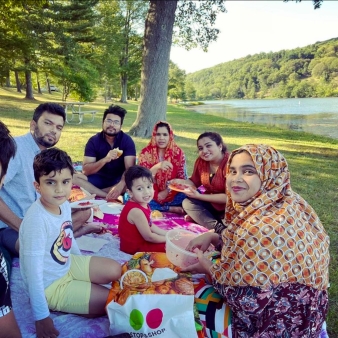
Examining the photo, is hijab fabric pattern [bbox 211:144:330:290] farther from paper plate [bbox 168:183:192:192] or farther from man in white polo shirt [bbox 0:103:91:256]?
paper plate [bbox 168:183:192:192]

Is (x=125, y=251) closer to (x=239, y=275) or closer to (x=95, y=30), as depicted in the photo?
(x=239, y=275)

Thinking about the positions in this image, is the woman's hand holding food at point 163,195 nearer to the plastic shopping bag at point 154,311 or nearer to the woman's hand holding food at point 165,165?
the woman's hand holding food at point 165,165

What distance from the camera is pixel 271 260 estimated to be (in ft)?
5.49

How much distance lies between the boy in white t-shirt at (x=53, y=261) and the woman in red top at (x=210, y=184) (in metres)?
1.74

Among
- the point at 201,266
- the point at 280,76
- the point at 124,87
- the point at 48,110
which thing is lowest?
the point at 201,266

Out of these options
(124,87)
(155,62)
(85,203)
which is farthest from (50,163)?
(124,87)

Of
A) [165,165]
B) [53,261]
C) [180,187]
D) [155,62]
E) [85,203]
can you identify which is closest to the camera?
[53,261]

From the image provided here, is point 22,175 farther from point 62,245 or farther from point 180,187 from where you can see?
point 180,187

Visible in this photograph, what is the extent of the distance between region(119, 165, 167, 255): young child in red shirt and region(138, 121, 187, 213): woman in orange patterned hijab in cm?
133

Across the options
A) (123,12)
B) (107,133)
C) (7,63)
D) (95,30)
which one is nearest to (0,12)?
(7,63)

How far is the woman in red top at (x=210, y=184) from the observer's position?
3638mm

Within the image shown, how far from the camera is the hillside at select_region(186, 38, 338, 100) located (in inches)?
2510

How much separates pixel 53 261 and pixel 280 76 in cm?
8489

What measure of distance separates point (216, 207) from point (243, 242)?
6.70 feet
